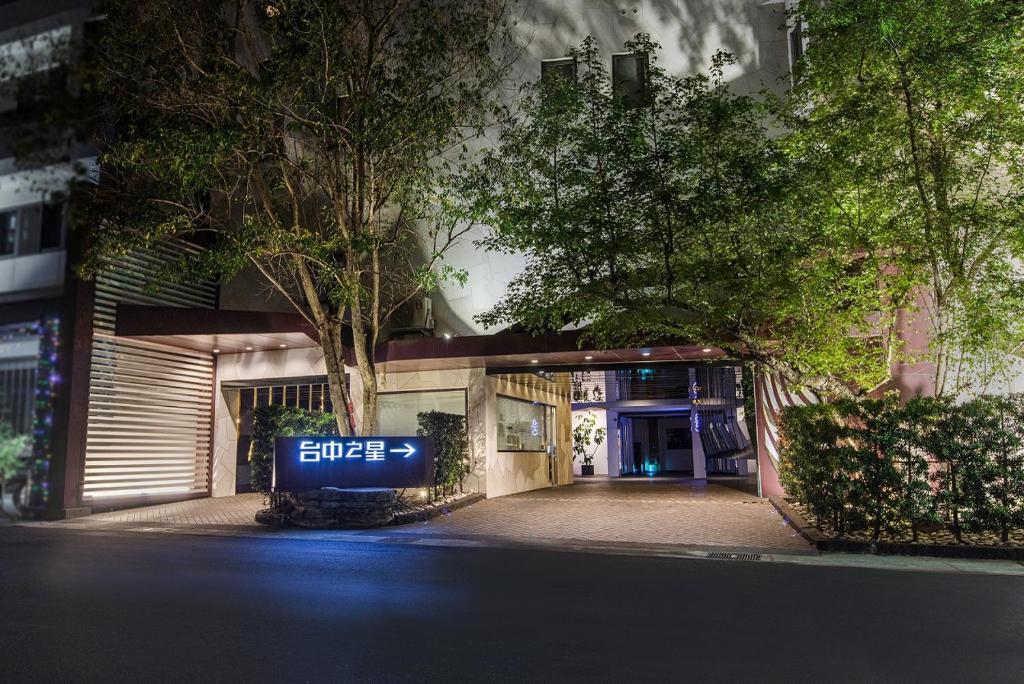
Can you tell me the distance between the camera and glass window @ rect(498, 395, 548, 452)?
61.7 feet

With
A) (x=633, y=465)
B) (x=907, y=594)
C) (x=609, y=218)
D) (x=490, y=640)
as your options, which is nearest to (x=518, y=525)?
(x=609, y=218)

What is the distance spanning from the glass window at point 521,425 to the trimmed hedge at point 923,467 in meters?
9.38

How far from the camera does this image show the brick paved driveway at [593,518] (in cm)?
1107

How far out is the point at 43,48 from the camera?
9.16 m

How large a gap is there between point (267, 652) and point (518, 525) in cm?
843

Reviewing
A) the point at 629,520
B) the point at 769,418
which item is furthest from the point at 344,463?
the point at 769,418

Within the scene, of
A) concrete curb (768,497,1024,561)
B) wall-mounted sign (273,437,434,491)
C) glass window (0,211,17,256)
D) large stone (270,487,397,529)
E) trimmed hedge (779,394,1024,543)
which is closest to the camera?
concrete curb (768,497,1024,561)

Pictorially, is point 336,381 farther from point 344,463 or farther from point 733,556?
point 733,556

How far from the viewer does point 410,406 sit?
1862 cm

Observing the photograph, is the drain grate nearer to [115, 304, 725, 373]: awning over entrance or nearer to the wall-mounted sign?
the wall-mounted sign

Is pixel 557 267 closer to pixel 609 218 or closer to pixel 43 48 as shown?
pixel 609 218

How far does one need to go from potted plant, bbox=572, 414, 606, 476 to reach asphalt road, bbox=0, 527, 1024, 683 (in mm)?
21383

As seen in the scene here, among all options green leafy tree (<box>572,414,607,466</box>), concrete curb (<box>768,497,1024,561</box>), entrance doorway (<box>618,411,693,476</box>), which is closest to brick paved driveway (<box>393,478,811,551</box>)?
concrete curb (<box>768,497,1024,561</box>)

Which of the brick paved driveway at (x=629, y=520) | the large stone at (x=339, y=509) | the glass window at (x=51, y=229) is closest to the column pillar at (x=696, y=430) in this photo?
the brick paved driveway at (x=629, y=520)
